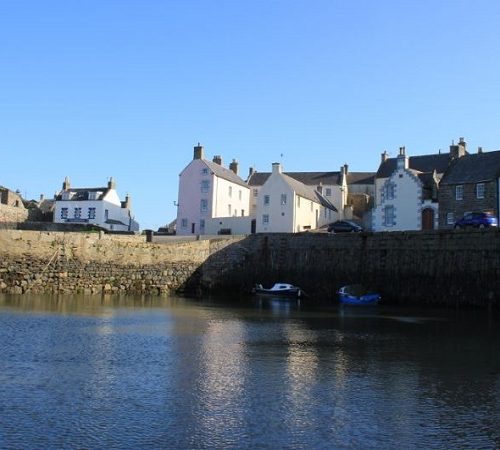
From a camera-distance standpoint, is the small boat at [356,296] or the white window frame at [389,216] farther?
the white window frame at [389,216]

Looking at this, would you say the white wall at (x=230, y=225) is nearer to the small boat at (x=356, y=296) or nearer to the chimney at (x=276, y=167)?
the chimney at (x=276, y=167)

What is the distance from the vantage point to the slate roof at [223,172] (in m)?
60.1

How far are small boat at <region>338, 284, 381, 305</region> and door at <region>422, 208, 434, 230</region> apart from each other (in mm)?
12423

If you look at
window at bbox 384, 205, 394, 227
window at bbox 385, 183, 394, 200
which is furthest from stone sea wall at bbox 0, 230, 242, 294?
window at bbox 385, 183, 394, 200

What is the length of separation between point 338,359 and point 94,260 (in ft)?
96.8

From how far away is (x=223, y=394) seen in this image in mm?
12664

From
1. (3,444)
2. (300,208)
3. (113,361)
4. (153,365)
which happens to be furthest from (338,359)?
(300,208)

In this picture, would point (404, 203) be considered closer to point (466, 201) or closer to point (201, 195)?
point (466, 201)

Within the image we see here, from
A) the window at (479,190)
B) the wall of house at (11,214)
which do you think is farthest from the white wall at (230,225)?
the wall of house at (11,214)

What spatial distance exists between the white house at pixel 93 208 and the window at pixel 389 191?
33.5 meters

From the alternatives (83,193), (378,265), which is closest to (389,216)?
(378,265)

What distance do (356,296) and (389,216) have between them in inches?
592

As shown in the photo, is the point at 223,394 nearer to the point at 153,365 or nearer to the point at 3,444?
the point at 153,365

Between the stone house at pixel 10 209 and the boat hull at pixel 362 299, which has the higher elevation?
the stone house at pixel 10 209
